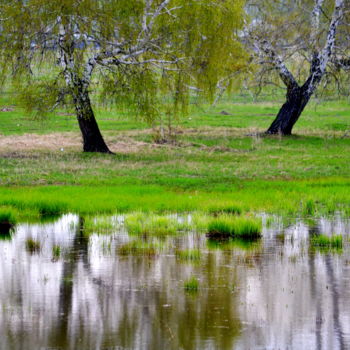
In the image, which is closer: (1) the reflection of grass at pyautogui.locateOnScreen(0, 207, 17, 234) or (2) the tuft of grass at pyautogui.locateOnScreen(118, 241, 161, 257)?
(2) the tuft of grass at pyautogui.locateOnScreen(118, 241, 161, 257)

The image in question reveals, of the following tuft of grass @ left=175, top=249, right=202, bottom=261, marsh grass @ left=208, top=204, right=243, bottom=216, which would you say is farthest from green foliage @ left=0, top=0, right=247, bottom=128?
tuft of grass @ left=175, top=249, right=202, bottom=261

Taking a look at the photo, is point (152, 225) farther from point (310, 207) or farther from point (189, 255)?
point (310, 207)

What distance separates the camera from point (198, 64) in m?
26.4

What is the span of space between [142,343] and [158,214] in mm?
7680

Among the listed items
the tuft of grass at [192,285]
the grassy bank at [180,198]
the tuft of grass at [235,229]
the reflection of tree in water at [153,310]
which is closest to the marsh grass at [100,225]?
the grassy bank at [180,198]

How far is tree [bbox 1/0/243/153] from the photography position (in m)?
23.6

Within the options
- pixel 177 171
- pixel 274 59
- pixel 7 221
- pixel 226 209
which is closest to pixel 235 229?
pixel 226 209

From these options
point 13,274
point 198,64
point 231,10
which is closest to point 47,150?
point 198,64

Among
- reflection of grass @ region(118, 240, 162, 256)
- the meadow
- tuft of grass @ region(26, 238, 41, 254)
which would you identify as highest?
the meadow

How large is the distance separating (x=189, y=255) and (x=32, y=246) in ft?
8.92

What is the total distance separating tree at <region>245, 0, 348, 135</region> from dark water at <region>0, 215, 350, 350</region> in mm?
19605

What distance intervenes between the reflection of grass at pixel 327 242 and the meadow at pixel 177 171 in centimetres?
288

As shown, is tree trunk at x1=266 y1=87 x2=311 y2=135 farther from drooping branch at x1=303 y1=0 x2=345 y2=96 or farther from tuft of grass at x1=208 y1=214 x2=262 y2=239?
tuft of grass at x1=208 y1=214 x2=262 y2=239

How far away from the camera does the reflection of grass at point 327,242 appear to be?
486 inches
